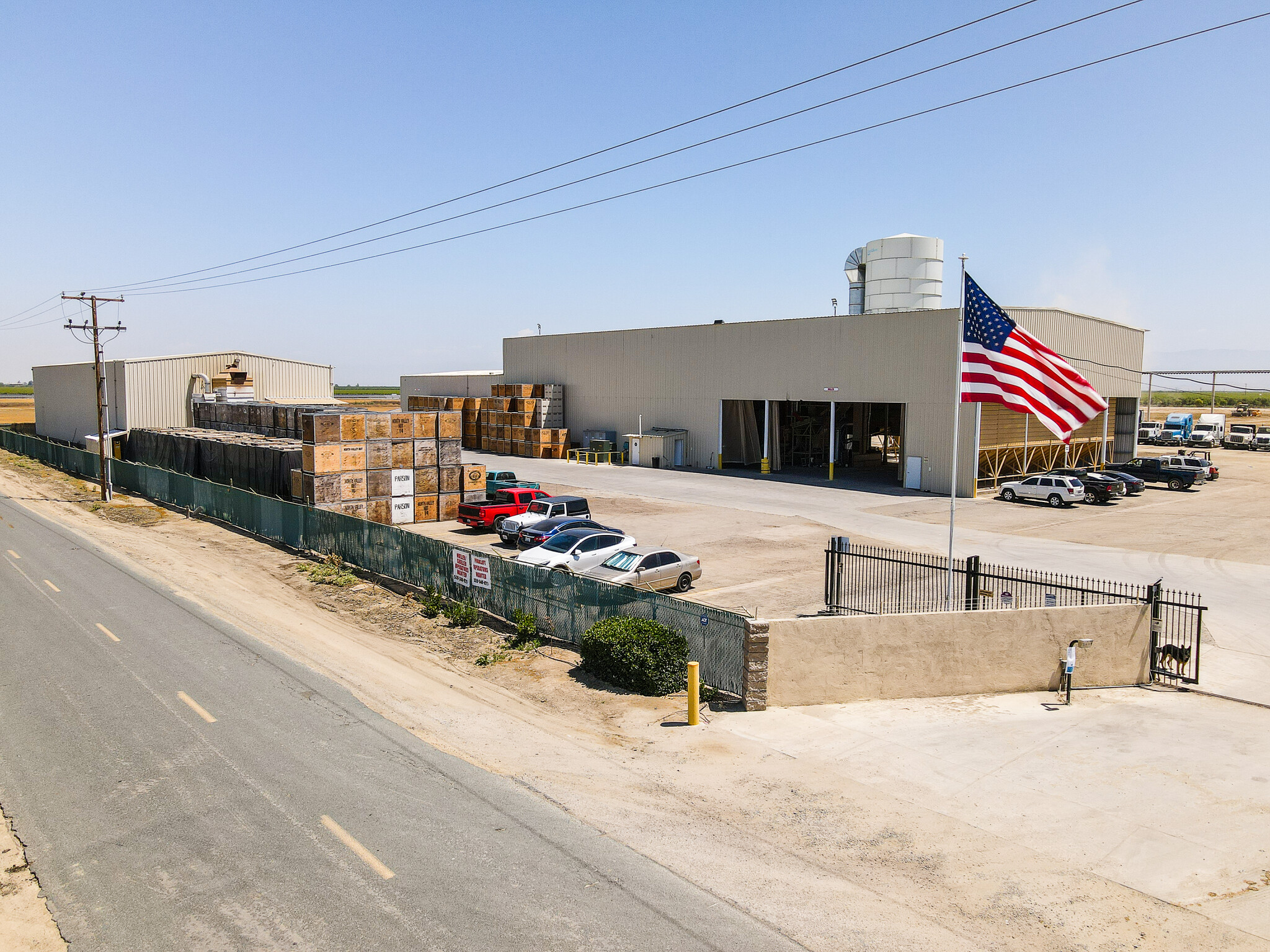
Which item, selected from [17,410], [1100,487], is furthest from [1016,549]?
[17,410]

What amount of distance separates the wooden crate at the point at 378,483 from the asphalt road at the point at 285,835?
17322 millimetres

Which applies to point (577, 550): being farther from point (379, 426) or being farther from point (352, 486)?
point (379, 426)

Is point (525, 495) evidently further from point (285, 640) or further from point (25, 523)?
point (25, 523)

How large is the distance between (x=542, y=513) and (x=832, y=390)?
23637 mm

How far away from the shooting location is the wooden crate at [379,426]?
108 ft

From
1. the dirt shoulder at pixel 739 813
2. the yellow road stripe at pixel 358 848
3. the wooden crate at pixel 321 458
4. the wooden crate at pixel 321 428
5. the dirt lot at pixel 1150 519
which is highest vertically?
the wooden crate at pixel 321 428

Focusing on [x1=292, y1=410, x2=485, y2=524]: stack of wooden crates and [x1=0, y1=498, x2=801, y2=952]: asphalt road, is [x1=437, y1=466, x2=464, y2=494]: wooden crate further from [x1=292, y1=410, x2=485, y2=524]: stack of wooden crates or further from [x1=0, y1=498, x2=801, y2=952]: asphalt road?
[x1=0, y1=498, x2=801, y2=952]: asphalt road

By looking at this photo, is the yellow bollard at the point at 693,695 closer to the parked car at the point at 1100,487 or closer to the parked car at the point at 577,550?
the parked car at the point at 577,550

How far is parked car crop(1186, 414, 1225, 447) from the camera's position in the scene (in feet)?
255

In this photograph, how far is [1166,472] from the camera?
4794cm

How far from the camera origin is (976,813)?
1079 centimetres

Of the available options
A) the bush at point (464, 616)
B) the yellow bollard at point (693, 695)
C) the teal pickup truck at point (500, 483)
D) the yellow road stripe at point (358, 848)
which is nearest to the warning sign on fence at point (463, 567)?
the bush at point (464, 616)

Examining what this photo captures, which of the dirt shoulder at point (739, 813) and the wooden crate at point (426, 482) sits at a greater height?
the wooden crate at point (426, 482)

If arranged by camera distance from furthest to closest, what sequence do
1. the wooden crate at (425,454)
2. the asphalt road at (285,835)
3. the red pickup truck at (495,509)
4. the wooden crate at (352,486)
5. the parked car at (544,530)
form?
the wooden crate at (425,454) < the red pickup truck at (495,509) < the wooden crate at (352,486) < the parked car at (544,530) < the asphalt road at (285,835)
